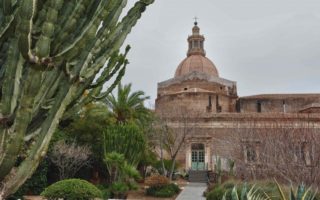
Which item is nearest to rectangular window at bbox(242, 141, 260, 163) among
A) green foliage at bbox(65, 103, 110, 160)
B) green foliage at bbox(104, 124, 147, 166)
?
green foliage at bbox(104, 124, 147, 166)

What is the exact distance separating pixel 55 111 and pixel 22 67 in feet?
2.00

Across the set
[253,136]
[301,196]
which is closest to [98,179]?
[253,136]

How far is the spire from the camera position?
45500mm

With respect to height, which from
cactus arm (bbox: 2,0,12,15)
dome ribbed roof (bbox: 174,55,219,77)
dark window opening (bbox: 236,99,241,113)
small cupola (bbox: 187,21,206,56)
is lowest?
cactus arm (bbox: 2,0,12,15)

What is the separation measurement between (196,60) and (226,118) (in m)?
14.0

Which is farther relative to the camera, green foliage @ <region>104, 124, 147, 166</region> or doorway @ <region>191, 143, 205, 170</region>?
doorway @ <region>191, 143, 205, 170</region>

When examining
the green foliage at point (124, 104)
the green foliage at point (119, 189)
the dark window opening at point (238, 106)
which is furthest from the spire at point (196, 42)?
the green foliage at point (119, 189)

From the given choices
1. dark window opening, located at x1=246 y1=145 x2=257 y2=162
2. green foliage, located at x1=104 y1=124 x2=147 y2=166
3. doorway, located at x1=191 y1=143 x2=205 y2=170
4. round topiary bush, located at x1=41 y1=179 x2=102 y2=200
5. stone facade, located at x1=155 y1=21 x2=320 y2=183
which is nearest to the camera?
round topiary bush, located at x1=41 y1=179 x2=102 y2=200

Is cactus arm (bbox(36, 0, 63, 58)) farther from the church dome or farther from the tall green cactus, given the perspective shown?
the church dome

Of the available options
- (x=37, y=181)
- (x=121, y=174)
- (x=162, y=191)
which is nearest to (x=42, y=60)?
(x=121, y=174)

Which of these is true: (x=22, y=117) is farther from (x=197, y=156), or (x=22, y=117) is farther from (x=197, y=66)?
(x=197, y=66)

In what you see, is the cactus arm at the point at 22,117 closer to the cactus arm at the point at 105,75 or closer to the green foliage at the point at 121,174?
the cactus arm at the point at 105,75

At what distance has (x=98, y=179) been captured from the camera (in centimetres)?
2370

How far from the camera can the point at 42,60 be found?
12.3ft
